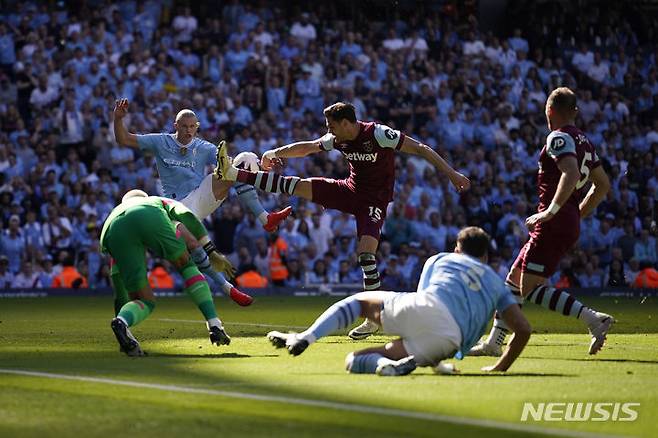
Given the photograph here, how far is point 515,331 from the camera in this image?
9648mm

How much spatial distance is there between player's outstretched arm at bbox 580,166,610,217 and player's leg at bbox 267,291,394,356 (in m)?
3.15

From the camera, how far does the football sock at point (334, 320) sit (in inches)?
376

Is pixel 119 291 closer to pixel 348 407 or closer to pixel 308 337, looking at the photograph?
pixel 308 337

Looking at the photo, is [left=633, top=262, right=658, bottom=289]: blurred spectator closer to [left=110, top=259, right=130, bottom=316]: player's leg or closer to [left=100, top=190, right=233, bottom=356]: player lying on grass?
[left=110, top=259, right=130, bottom=316]: player's leg

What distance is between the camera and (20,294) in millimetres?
24484

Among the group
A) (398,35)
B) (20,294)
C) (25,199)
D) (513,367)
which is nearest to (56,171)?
(25,199)

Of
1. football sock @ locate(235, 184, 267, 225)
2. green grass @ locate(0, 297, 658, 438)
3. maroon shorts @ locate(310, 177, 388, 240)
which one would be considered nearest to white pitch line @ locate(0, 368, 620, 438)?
green grass @ locate(0, 297, 658, 438)

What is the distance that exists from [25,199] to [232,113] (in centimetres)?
484

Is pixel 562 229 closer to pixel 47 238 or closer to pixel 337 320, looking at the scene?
pixel 337 320

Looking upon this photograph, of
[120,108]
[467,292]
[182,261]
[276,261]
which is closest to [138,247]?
[182,261]

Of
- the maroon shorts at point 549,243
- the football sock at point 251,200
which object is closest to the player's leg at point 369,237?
the football sock at point 251,200

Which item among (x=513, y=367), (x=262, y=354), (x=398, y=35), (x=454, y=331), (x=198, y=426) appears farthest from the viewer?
(x=398, y=35)

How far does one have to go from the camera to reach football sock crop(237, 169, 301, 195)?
1417cm

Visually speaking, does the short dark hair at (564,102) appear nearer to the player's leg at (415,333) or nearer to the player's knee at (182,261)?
the player's leg at (415,333)
